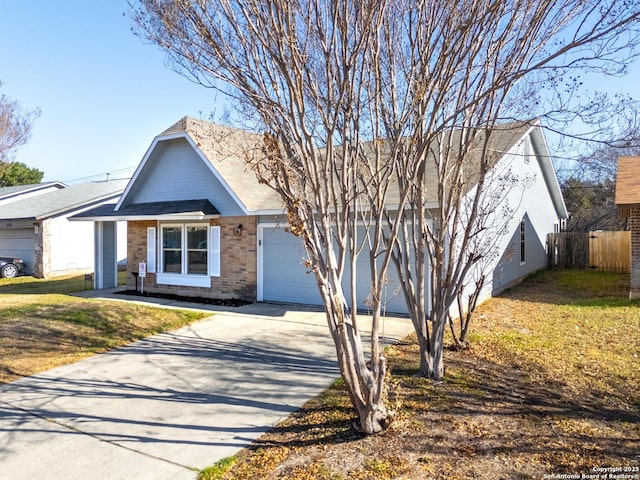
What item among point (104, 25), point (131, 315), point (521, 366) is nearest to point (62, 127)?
point (131, 315)

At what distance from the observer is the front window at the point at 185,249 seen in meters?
12.9

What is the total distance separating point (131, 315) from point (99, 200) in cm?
1328

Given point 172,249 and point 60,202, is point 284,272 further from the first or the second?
point 60,202

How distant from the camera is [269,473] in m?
3.48

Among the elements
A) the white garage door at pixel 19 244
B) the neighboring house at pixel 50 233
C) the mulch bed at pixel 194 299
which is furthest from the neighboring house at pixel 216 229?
the white garage door at pixel 19 244

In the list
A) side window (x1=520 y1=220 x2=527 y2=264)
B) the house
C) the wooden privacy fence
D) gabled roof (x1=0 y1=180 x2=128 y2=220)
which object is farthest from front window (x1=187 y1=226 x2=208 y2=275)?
the house

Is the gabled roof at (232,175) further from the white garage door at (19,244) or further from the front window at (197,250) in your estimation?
the white garage door at (19,244)

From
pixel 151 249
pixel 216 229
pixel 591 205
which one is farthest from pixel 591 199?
pixel 151 249

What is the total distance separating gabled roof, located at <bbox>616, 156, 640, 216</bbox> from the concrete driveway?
23.8 feet

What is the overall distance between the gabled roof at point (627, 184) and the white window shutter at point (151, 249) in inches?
503

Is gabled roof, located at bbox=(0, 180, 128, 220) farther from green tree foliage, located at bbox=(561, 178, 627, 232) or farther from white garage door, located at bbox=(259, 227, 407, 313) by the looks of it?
green tree foliage, located at bbox=(561, 178, 627, 232)

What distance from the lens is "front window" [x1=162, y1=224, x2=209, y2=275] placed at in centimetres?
1290

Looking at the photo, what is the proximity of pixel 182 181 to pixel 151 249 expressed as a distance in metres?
2.39

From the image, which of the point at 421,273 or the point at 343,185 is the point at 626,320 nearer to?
the point at 421,273
